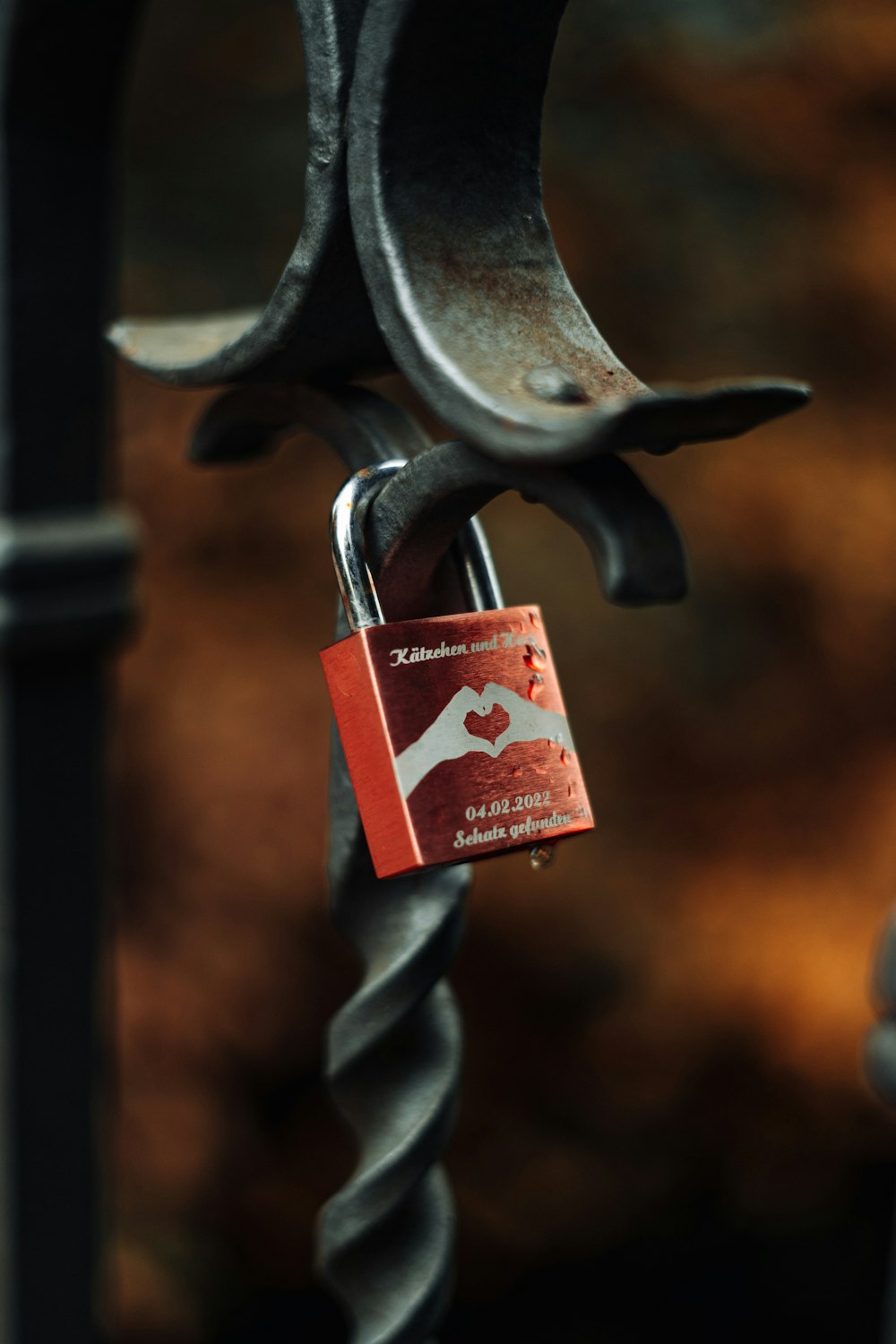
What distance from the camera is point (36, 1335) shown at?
776 mm

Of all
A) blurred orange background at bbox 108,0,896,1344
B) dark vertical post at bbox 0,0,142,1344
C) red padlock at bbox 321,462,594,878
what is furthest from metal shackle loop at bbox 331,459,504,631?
blurred orange background at bbox 108,0,896,1344

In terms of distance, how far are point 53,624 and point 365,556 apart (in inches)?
14.5

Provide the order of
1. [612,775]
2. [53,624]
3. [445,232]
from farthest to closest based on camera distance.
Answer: [612,775]
[53,624]
[445,232]

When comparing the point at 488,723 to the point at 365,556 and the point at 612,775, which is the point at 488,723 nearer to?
the point at 365,556

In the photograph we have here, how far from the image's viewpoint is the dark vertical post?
2.09 ft

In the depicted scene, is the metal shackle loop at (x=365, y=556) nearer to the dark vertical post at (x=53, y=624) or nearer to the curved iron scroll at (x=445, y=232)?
the curved iron scroll at (x=445, y=232)

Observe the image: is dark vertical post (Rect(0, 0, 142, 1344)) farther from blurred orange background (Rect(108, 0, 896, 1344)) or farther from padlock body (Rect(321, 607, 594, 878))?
blurred orange background (Rect(108, 0, 896, 1344))

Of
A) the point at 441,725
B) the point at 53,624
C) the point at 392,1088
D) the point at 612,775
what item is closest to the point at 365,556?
the point at 441,725

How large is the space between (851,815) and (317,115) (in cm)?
195

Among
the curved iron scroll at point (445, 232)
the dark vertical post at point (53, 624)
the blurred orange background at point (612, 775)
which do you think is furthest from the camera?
the blurred orange background at point (612, 775)

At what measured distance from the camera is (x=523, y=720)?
0.42m

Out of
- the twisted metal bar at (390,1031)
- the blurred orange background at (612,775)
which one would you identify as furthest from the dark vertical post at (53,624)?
the blurred orange background at (612,775)

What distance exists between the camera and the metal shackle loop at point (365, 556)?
1.30 feet

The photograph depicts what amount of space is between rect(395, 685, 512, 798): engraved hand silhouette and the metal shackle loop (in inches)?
1.2
